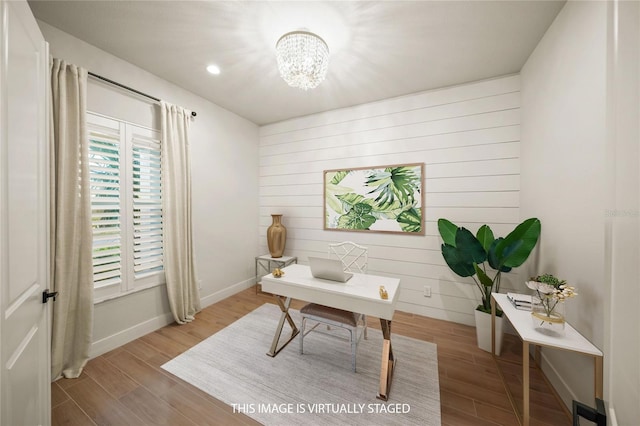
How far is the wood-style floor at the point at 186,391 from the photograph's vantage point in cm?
149

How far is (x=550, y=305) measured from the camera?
4.58 ft

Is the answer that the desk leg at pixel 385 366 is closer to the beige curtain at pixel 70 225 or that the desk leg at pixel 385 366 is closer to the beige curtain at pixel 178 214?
the beige curtain at pixel 178 214

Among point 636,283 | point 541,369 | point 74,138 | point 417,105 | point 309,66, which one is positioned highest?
Answer: point 417,105

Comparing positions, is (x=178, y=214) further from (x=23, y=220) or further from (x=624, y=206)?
(x=624, y=206)

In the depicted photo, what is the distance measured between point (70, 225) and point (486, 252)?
3.62 metres

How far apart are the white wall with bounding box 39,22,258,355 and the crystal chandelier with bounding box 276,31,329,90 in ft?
5.49

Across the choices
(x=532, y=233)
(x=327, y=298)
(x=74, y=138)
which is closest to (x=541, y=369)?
(x=532, y=233)

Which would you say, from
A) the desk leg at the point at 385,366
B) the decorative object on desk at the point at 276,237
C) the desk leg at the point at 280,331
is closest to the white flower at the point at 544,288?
the desk leg at the point at 385,366

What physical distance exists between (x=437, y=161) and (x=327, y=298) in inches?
82.8

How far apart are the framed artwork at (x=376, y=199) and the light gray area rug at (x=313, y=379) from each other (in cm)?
133

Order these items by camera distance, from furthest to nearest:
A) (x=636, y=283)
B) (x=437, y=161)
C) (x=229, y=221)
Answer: (x=229, y=221) < (x=437, y=161) < (x=636, y=283)

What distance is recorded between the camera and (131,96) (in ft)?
7.67

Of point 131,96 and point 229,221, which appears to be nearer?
point 131,96

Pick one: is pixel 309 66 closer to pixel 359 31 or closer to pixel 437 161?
pixel 359 31
